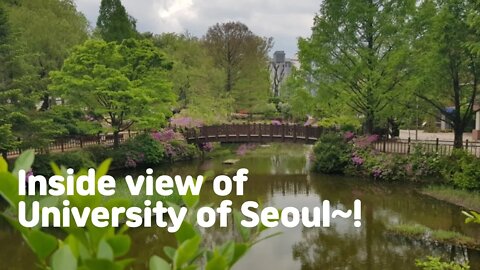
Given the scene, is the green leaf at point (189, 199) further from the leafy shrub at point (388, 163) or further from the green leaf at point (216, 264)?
the leafy shrub at point (388, 163)

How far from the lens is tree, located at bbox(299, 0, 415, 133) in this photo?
19766 mm

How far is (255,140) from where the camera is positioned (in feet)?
87.5

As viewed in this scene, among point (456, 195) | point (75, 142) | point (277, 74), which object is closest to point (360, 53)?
point (456, 195)

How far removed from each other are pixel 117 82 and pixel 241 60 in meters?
22.3

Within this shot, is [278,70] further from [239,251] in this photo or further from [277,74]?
[239,251]

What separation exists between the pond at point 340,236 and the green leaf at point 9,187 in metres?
7.00

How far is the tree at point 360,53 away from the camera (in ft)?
64.8

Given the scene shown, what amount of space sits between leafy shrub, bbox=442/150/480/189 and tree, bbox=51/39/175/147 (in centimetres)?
1329

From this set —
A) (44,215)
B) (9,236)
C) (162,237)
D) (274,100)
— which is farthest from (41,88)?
(274,100)

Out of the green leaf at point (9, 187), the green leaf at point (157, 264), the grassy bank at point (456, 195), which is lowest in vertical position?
the grassy bank at point (456, 195)

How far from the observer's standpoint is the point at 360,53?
20.2 metres

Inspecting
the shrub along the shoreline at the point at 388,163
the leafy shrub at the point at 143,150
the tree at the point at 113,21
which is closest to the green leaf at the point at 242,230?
the shrub along the shoreline at the point at 388,163

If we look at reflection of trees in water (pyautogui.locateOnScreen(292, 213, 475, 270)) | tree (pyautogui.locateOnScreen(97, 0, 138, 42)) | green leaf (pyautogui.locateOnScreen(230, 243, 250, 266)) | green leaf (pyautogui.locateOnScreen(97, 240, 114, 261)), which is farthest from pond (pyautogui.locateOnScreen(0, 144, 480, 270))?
tree (pyautogui.locateOnScreen(97, 0, 138, 42))

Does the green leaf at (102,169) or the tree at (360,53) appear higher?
the tree at (360,53)
